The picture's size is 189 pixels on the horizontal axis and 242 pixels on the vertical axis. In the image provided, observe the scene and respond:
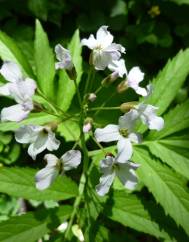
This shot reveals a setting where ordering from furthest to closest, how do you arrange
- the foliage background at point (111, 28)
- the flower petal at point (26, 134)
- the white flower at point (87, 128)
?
the foliage background at point (111, 28)
the white flower at point (87, 128)
the flower petal at point (26, 134)

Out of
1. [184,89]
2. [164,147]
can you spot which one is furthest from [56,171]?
[184,89]

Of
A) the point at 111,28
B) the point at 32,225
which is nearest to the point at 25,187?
the point at 32,225

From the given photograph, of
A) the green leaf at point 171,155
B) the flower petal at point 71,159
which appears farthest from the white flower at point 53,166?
the green leaf at point 171,155

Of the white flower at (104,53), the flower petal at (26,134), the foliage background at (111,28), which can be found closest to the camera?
the flower petal at (26,134)

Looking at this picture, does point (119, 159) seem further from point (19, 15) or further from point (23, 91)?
point (19, 15)

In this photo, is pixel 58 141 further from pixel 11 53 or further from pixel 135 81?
pixel 11 53

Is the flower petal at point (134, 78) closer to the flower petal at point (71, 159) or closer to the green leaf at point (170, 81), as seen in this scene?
the green leaf at point (170, 81)

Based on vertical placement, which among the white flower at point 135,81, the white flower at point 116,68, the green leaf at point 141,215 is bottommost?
the green leaf at point 141,215

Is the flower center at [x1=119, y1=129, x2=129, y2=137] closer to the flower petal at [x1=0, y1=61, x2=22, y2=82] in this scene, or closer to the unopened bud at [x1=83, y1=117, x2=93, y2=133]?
the unopened bud at [x1=83, y1=117, x2=93, y2=133]
